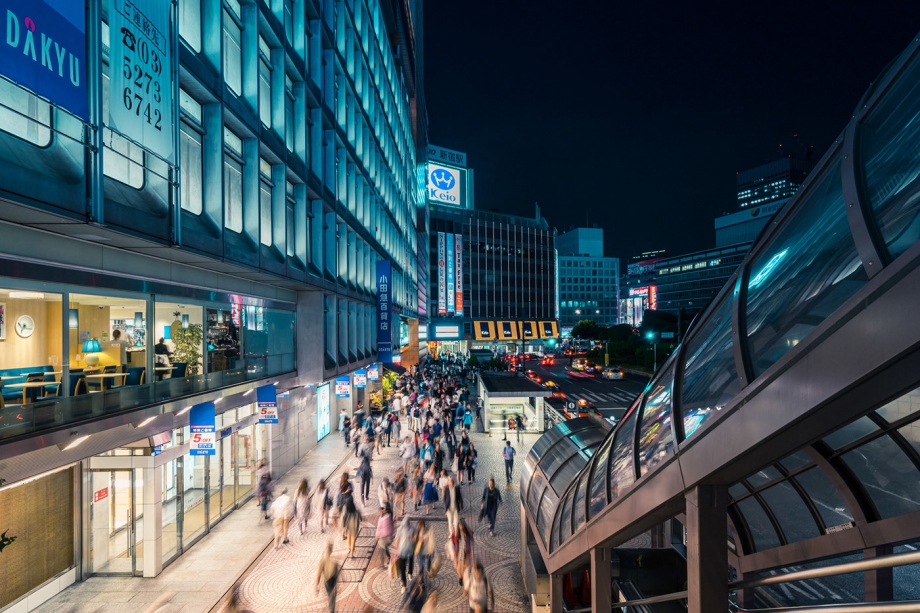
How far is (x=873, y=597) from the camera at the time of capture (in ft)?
16.7

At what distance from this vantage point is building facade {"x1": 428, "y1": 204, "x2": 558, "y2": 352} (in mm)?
95188

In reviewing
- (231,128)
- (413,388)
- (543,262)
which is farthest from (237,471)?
(543,262)

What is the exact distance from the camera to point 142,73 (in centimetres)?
861

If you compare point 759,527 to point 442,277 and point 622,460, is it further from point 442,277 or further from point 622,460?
point 442,277

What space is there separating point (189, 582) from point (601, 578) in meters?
9.74

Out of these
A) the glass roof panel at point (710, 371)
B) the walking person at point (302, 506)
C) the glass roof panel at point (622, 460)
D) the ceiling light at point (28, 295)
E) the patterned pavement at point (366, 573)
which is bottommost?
the patterned pavement at point (366, 573)

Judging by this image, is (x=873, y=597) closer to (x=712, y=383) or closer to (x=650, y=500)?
(x=650, y=500)

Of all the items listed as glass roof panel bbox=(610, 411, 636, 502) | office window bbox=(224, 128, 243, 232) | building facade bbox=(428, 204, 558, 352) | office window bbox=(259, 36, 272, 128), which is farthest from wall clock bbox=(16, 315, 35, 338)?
building facade bbox=(428, 204, 558, 352)

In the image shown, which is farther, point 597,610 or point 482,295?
point 482,295

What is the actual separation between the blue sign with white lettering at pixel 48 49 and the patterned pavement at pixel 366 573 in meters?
9.30

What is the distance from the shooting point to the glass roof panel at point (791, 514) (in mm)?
13048

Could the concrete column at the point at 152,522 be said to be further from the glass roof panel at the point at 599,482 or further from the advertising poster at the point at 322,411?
the advertising poster at the point at 322,411

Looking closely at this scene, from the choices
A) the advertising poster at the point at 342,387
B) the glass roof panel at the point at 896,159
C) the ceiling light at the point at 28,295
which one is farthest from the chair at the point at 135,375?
the advertising poster at the point at 342,387

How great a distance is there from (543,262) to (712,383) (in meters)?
108
